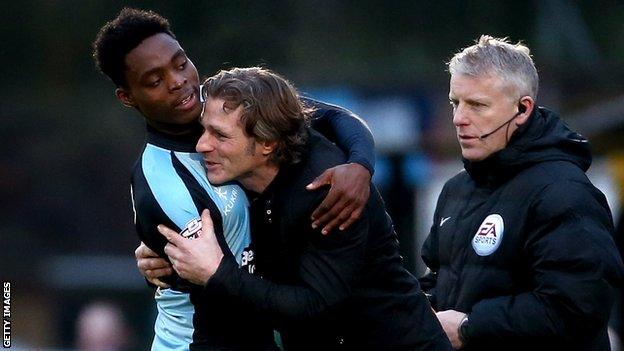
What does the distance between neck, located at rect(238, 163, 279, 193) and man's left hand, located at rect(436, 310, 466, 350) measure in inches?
28.4

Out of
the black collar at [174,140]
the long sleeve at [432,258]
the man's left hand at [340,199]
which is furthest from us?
the long sleeve at [432,258]

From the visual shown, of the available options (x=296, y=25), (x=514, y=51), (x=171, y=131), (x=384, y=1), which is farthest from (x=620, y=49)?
(x=171, y=131)

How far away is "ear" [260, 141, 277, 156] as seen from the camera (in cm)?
305

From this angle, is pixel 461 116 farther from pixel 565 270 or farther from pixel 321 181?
pixel 321 181

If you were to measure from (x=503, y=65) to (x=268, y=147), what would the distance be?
2.70 ft

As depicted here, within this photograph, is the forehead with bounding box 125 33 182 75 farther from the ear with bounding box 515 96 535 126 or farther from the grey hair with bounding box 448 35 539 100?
the ear with bounding box 515 96 535 126

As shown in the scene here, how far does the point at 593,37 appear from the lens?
18.3 feet

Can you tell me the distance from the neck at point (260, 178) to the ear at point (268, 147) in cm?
4

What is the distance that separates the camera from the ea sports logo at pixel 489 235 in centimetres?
341

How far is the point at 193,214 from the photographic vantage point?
3.04 m

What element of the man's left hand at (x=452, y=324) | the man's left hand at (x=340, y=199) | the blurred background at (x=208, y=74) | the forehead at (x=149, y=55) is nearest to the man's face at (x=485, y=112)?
the man's left hand at (x=452, y=324)

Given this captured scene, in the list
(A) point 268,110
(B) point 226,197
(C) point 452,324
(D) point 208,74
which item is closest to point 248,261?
(B) point 226,197

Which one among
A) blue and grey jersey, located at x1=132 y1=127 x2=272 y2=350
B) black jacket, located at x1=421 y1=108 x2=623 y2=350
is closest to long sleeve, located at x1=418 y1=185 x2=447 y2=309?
black jacket, located at x1=421 y1=108 x2=623 y2=350

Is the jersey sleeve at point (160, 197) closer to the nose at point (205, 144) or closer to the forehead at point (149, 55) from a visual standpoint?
the nose at point (205, 144)
